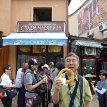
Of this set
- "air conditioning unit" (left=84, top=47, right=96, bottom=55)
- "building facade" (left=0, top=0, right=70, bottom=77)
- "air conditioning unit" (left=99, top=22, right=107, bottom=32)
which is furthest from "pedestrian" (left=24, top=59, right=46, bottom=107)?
"air conditioning unit" (left=99, top=22, right=107, bottom=32)

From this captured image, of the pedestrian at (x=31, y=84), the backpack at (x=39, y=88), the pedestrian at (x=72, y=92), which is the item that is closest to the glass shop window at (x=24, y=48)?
the backpack at (x=39, y=88)

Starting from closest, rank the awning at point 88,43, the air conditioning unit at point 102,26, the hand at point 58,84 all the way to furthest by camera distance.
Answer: the hand at point 58,84
the awning at point 88,43
the air conditioning unit at point 102,26

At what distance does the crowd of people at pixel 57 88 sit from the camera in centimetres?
420

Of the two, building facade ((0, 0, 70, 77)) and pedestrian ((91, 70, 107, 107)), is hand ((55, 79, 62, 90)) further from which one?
building facade ((0, 0, 70, 77))

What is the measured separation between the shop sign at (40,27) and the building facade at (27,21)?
0.06 metres

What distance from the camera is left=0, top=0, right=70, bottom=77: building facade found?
680 inches

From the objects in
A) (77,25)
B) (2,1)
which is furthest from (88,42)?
(77,25)

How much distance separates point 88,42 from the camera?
682 inches

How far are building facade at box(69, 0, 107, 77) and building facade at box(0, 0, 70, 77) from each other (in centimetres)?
105

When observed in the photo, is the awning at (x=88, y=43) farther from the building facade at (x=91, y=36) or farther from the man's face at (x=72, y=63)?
the man's face at (x=72, y=63)

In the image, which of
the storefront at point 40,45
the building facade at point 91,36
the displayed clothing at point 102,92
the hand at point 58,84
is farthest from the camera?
→ the building facade at point 91,36

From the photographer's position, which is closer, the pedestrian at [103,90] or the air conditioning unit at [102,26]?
the pedestrian at [103,90]

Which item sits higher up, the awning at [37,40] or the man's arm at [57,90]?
the awning at [37,40]

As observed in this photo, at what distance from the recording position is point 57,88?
3.94 m
